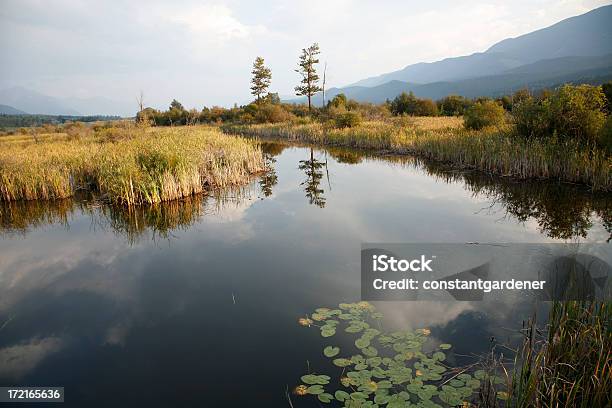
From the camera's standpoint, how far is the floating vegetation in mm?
3344

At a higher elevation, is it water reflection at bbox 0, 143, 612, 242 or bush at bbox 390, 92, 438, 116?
bush at bbox 390, 92, 438, 116

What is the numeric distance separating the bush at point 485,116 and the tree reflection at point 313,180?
8391 mm

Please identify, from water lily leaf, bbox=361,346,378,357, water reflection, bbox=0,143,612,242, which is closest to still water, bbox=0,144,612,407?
water reflection, bbox=0,143,612,242

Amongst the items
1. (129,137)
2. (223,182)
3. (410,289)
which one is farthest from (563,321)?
(129,137)

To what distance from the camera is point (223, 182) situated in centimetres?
1350

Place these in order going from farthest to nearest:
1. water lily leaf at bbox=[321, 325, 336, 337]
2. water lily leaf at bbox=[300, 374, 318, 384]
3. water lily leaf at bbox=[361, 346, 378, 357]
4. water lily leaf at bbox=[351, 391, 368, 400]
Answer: water lily leaf at bbox=[321, 325, 336, 337]
water lily leaf at bbox=[361, 346, 378, 357]
water lily leaf at bbox=[300, 374, 318, 384]
water lily leaf at bbox=[351, 391, 368, 400]

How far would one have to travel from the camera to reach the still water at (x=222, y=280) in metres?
3.96

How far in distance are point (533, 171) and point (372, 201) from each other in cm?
575

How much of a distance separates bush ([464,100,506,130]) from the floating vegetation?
1756 centimetres

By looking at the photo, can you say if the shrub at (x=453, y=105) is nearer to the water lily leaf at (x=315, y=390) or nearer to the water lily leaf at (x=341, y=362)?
the water lily leaf at (x=341, y=362)

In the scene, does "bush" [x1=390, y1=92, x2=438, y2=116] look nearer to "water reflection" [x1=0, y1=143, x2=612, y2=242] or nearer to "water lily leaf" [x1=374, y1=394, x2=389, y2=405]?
"water reflection" [x1=0, y1=143, x2=612, y2=242]

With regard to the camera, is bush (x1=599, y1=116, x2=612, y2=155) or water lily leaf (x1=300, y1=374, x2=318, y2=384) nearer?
water lily leaf (x1=300, y1=374, x2=318, y2=384)

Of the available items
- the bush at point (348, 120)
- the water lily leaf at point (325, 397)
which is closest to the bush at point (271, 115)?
the bush at point (348, 120)

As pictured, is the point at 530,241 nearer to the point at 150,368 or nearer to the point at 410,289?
the point at 410,289
